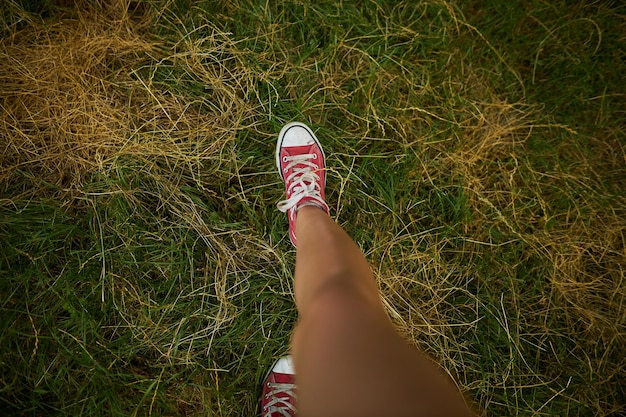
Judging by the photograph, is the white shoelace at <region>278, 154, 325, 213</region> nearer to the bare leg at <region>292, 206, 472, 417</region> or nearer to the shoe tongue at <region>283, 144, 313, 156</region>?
the shoe tongue at <region>283, 144, 313, 156</region>

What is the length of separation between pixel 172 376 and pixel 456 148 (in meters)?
1.34

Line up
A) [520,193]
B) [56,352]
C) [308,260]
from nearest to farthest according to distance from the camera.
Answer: [308,260] → [56,352] → [520,193]

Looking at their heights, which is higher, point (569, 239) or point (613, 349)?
point (569, 239)

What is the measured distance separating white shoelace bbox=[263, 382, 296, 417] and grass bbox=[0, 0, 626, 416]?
0.21 feet

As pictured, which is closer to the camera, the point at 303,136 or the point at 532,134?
the point at 303,136

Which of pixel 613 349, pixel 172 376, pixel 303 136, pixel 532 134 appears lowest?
pixel 613 349

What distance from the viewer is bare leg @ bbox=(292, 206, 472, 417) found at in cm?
73

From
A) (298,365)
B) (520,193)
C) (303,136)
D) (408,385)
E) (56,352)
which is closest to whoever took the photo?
(408,385)

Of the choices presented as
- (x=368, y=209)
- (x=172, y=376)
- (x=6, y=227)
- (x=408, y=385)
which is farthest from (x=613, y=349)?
(x=6, y=227)

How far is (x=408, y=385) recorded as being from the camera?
74cm

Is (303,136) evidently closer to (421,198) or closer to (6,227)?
(421,198)

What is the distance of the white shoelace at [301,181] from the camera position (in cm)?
141

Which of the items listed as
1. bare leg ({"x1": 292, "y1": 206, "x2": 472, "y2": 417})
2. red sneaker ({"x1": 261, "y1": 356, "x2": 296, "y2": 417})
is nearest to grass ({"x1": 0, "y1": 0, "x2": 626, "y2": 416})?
red sneaker ({"x1": 261, "y1": 356, "x2": 296, "y2": 417})

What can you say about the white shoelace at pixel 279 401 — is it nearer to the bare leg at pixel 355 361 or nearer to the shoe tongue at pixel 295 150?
the bare leg at pixel 355 361
